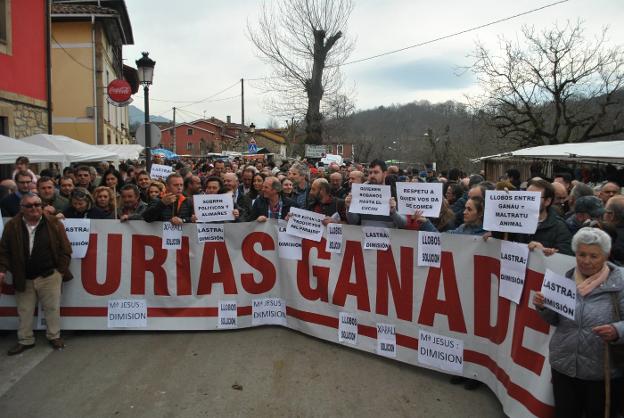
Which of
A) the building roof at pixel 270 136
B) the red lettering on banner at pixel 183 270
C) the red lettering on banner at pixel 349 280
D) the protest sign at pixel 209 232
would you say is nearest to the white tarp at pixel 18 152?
the red lettering on banner at pixel 183 270

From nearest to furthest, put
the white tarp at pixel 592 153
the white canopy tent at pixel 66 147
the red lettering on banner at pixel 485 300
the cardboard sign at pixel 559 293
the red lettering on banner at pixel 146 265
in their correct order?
the cardboard sign at pixel 559 293 < the red lettering on banner at pixel 485 300 < the red lettering on banner at pixel 146 265 < the white tarp at pixel 592 153 < the white canopy tent at pixel 66 147

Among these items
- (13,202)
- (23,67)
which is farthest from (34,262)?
(23,67)

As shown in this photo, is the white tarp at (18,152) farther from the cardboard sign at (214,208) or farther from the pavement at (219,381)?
the cardboard sign at (214,208)

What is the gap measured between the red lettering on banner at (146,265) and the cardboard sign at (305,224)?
5.09ft

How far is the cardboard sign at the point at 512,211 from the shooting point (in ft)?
12.3

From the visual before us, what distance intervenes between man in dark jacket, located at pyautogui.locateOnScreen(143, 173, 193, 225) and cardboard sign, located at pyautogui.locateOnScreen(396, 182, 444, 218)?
255 centimetres

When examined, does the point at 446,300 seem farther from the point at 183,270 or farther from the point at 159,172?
the point at 159,172

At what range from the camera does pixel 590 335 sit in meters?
2.97

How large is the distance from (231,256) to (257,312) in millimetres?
722

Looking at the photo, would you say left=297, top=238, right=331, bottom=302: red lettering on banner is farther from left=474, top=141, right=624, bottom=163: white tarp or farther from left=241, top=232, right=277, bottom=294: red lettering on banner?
left=474, top=141, right=624, bottom=163: white tarp

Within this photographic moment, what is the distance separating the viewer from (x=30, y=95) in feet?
46.6

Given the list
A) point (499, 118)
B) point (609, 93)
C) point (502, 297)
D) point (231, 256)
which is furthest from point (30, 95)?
point (609, 93)

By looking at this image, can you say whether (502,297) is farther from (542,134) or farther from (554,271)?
(542,134)

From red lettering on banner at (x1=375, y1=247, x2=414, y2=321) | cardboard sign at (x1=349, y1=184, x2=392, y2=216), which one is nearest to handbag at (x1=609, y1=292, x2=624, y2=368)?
red lettering on banner at (x1=375, y1=247, x2=414, y2=321)
